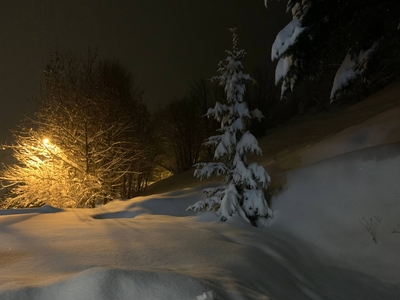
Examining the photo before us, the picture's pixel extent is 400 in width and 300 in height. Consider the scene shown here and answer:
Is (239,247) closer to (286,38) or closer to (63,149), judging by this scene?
(286,38)

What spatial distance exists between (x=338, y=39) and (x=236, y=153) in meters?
3.11

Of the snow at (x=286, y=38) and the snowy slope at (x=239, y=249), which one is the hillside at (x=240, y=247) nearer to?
the snowy slope at (x=239, y=249)

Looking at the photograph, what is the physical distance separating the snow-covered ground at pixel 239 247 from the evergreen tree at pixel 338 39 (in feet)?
7.12

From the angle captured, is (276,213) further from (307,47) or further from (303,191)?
(307,47)

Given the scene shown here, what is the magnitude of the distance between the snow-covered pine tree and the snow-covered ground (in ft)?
1.50

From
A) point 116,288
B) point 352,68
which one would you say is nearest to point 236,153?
point 352,68

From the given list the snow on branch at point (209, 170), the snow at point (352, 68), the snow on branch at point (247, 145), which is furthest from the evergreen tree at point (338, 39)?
the snow on branch at point (209, 170)

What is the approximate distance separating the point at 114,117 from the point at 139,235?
9.97 meters

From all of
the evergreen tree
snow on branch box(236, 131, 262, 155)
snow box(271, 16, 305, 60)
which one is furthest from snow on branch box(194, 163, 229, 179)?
snow box(271, 16, 305, 60)

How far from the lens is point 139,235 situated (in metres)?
4.58

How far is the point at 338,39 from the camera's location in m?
5.75

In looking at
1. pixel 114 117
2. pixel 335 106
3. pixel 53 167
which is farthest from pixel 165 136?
pixel 335 106

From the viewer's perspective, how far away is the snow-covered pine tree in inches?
262

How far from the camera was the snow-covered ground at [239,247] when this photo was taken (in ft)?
7.85
